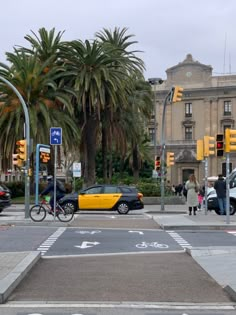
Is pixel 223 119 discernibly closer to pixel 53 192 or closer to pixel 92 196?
pixel 92 196

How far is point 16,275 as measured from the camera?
9859 millimetres

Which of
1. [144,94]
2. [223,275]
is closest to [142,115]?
[144,94]

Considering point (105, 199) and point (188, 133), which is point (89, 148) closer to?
point (105, 199)

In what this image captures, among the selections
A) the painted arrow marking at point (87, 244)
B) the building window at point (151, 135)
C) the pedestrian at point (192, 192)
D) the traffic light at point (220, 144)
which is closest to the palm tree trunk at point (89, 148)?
the pedestrian at point (192, 192)

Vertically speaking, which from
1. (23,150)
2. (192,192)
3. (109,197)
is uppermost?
(23,150)

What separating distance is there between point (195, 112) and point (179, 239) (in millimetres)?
77488

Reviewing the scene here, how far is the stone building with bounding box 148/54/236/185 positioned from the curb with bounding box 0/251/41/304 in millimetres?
79150

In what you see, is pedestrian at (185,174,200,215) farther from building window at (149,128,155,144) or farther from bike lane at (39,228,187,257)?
building window at (149,128,155,144)

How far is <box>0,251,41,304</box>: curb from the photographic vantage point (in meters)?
8.55

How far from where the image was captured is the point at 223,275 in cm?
1056

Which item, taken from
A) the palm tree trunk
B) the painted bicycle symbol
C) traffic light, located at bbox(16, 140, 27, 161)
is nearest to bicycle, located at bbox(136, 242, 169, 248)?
the painted bicycle symbol

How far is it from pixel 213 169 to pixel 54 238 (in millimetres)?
76645

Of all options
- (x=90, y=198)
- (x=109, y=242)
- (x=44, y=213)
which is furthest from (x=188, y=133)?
(x=109, y=242)

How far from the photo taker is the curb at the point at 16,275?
8.55 m
